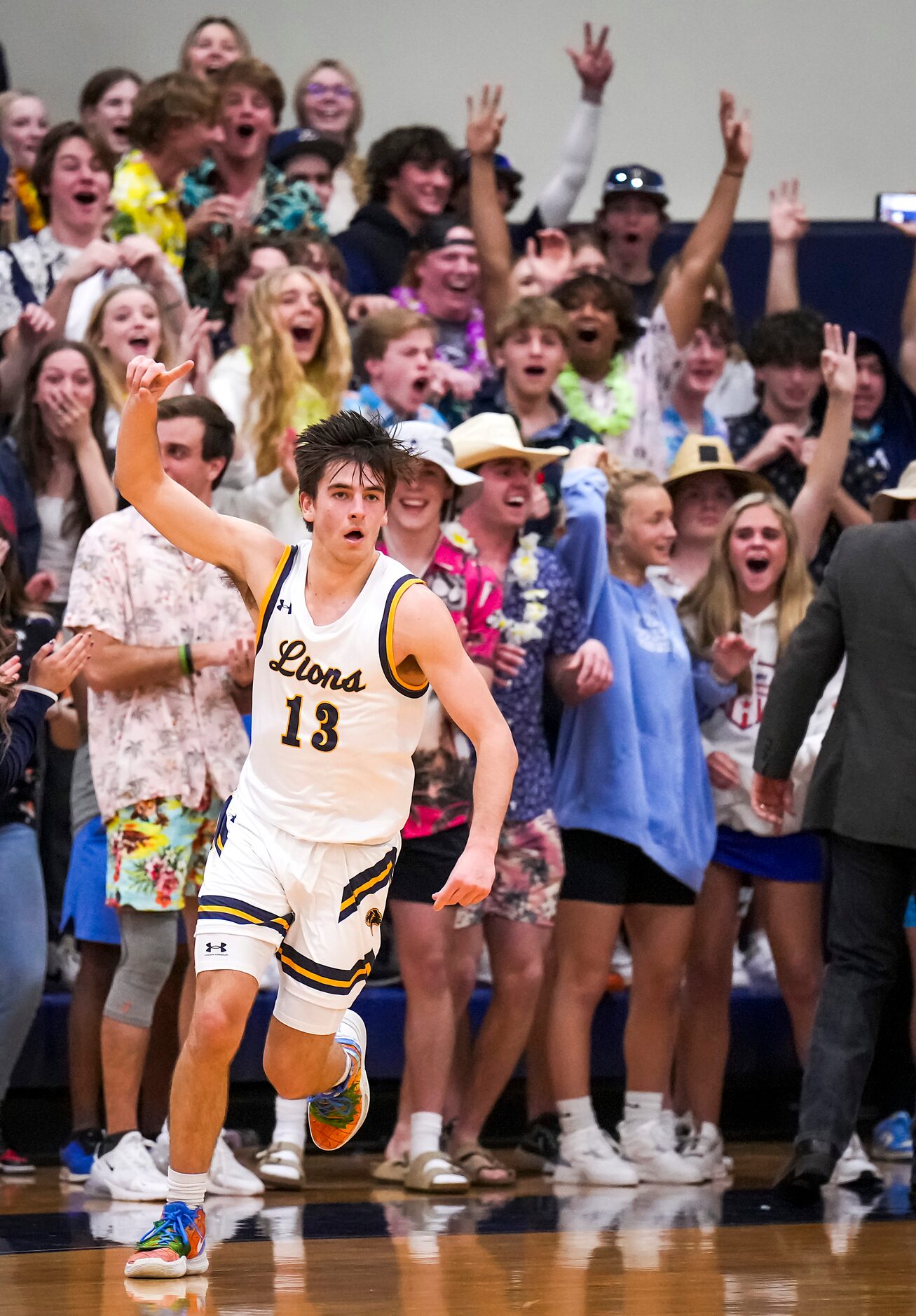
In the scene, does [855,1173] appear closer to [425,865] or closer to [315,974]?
[425,865]

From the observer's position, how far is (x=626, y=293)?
6.90m

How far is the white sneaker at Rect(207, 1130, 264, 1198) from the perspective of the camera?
4.90 meters

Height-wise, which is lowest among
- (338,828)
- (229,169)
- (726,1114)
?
(726,1114)

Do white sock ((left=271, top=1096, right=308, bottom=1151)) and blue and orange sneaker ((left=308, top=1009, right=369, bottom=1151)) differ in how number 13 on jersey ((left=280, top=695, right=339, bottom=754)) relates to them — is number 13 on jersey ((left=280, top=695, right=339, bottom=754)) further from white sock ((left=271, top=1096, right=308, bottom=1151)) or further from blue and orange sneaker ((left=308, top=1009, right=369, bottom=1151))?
white sock ((left=271, top=1096, right=308, bottom=1151))

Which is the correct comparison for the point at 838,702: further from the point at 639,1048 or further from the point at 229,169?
the point at 229,169

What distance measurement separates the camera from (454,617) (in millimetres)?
5211

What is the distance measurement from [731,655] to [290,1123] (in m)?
1.75

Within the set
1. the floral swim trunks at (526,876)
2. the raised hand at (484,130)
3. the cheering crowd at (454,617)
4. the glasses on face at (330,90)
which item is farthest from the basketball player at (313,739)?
the glasses on face at (330,90)

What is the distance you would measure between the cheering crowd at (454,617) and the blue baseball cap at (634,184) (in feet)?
1.76

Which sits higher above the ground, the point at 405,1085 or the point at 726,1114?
the point at 405,1085

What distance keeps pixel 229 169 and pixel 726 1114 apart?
12.3 feet

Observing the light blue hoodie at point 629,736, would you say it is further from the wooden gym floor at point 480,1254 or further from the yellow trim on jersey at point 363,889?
the yellow trim on jersey at point 363,889

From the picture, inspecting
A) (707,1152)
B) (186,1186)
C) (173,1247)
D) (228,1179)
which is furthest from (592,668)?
(173,1247)

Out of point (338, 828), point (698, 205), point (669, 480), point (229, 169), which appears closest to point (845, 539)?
point (669, 480)
